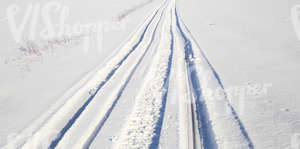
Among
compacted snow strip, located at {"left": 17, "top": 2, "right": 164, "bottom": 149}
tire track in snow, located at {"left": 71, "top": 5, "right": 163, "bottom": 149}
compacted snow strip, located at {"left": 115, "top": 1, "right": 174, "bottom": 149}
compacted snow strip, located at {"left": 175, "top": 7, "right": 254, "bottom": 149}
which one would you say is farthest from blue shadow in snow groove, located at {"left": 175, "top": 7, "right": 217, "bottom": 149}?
compacted snow strip, located at {"left": 17, "top": 2, "right": 164, "bottom": 149}

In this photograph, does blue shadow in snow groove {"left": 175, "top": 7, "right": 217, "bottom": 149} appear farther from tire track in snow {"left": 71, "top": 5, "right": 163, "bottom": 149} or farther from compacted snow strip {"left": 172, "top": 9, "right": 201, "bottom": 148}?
tire track in snow {"left": 71, "top": 5, "right": 163, "bottom": 149}

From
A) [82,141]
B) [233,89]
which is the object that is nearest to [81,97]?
[82,141]

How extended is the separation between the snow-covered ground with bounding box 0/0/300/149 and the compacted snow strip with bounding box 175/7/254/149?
0.01 meters

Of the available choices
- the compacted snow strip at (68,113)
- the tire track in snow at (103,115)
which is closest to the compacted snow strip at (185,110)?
the tire track in snow at (103,115)

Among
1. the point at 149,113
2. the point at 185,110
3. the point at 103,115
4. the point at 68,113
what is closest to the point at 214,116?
the point at 185,110

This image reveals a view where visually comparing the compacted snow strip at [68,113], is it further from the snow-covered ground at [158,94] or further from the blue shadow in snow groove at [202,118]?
the blue shadow in snow groove at [202,118]

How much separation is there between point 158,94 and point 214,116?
119 cm

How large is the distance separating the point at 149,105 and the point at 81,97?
1.45 meters

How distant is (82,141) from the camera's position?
284cm

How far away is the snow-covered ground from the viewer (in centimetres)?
284

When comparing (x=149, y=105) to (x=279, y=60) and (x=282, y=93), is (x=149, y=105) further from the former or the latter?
(x=279, y=60)

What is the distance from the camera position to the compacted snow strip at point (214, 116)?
265 centimetres

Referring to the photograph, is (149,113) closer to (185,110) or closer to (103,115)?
(185,110)

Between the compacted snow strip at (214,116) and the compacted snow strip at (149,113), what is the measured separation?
64cm
